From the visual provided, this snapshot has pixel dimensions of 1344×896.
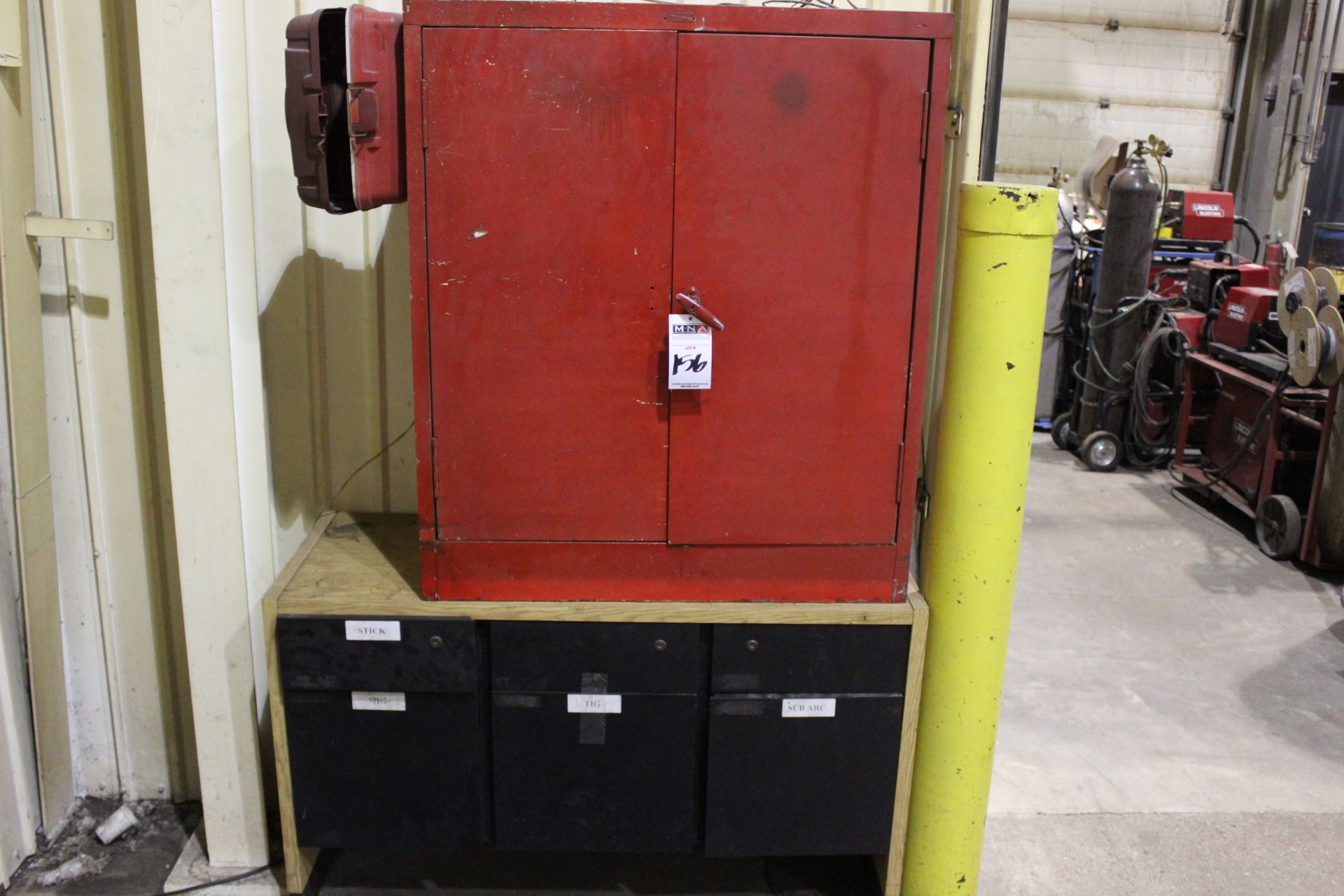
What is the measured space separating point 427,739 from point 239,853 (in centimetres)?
65

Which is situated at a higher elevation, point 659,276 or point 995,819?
point 659,276

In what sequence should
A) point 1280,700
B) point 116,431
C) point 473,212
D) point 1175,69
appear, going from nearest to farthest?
point 473,212
point 116,431
point 1280,700
point 1175,69

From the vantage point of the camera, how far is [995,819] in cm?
271

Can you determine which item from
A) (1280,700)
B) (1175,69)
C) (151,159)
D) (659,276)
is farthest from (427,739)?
(1175,69)

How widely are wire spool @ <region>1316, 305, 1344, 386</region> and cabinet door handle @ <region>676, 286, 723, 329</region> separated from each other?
10.1ft

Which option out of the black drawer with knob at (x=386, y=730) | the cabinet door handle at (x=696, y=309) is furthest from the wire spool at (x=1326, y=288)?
the black drawer with knob at (x=386, y=730)

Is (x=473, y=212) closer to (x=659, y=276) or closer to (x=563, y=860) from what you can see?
(x=659, y=276)

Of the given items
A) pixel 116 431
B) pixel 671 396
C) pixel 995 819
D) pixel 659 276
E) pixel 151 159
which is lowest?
pixel 995 819

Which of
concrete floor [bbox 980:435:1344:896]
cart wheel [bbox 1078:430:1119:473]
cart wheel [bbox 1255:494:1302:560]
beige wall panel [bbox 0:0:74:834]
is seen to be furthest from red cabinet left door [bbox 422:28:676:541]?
cart wheel [bbox 1078:430:1119:473]

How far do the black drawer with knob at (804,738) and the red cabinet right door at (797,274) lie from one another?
0.20 metres

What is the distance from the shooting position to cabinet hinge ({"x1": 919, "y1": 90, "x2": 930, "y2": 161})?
1805mm

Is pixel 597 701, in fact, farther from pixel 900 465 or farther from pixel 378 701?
pixel 900 465

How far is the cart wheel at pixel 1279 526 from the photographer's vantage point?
4.35 metres

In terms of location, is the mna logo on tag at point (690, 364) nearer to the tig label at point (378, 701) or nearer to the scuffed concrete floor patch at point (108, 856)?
the tig label at point (378, 701)
